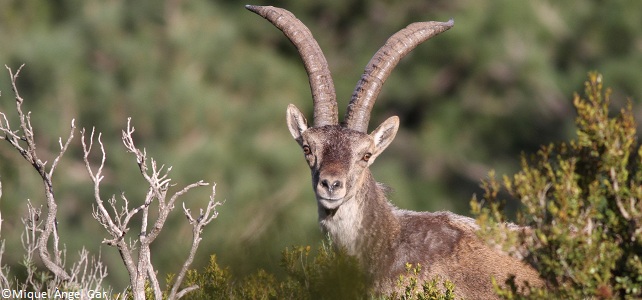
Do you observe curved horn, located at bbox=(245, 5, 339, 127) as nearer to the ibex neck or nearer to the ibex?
the ibex

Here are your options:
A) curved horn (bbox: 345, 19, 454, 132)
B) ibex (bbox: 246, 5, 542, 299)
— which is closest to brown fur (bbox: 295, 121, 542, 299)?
ibex (bbox: 246, 5, 542, 299)

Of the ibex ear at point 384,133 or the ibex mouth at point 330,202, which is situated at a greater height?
the ibex ear at point 384,133

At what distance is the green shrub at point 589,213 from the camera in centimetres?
697

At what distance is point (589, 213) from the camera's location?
23.3ft

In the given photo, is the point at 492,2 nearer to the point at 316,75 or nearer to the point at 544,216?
the point at 316,75

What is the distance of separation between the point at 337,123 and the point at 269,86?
68.8 ft

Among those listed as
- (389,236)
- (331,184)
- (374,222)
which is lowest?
(389,236)

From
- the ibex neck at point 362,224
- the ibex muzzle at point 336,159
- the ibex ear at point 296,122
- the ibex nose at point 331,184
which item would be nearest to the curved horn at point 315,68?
the ibex ear at point 296,122

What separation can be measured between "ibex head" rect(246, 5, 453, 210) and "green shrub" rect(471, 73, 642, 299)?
2168 millimetres

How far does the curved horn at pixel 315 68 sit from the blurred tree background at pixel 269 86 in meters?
15.2

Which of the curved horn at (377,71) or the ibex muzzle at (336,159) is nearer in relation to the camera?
the ibex muzzle at (336,159)

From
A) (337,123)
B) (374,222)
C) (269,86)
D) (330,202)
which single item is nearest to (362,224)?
(374,222)

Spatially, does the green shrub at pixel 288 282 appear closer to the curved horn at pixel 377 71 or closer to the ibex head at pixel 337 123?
the ibex head at pixel 337 123

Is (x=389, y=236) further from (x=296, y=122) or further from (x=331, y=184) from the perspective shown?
(x=296, y=122)
